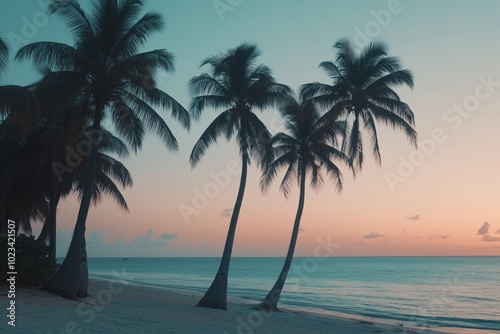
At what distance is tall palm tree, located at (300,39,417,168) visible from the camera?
961 inches

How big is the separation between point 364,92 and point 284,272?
9.30m

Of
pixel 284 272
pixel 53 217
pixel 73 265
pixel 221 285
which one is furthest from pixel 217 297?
pixel 53 217

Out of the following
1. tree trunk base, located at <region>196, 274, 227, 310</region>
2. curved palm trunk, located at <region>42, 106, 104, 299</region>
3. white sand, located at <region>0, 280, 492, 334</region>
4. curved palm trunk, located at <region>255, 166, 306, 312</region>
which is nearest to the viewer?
white sand, located at <region>0, 280, 492, 334</region>

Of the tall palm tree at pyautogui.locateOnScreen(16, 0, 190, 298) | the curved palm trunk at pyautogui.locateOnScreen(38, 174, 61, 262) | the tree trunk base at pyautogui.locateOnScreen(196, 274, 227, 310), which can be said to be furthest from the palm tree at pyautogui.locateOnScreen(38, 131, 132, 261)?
the tree trunk base at pyautogui.locateOnScreen(196, 274, 227, 310)

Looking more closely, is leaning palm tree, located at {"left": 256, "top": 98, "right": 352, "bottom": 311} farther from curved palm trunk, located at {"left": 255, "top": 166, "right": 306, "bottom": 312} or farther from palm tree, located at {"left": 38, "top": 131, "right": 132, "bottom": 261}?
palm tree, located at {"left": 38, "top": 131, "right": 132, "bottom": 261}

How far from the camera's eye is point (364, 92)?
24.7 metres

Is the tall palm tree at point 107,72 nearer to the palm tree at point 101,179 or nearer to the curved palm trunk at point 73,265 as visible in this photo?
the curved palm trunk at point 73,265

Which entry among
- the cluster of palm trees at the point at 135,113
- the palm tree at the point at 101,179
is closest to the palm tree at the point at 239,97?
the cluster of palm trees at the point at 135,113

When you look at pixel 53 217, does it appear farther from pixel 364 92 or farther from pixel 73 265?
pixel 364 92

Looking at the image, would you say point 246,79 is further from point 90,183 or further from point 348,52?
point 90,183

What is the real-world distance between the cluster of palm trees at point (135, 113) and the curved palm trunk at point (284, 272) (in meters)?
0.05

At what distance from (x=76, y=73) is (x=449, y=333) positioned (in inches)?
755

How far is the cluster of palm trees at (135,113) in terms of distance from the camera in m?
19.1

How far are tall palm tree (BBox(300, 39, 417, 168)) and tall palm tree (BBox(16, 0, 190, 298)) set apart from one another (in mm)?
8230
